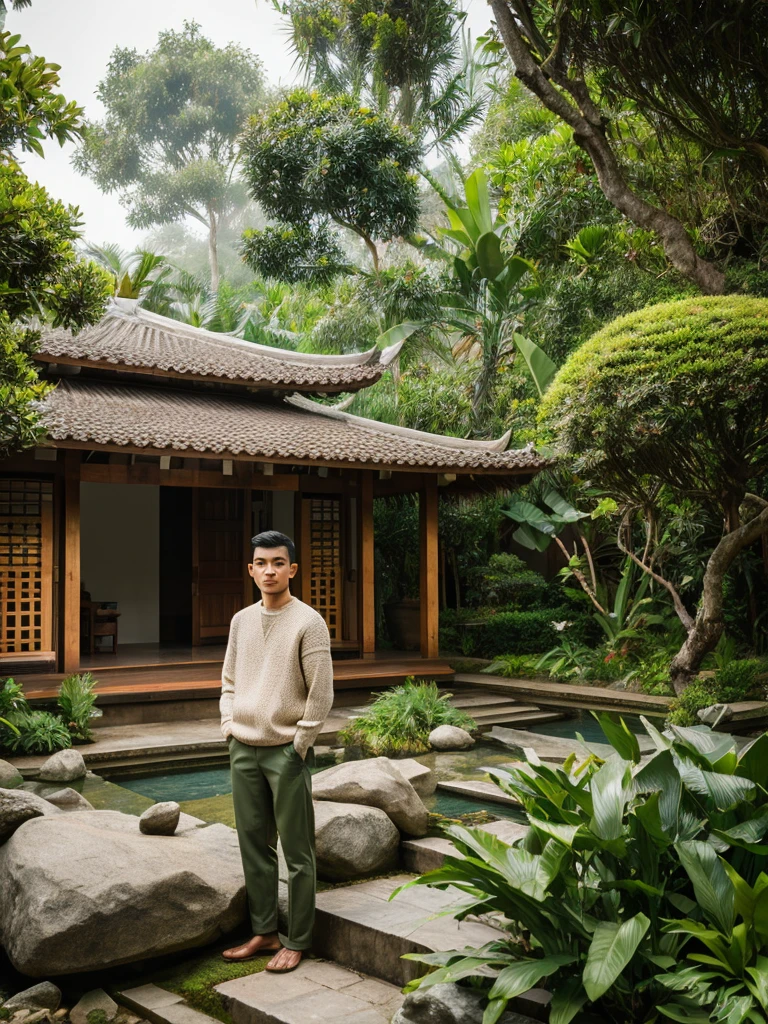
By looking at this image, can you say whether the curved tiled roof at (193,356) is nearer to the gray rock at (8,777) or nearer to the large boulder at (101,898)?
the gray rock at (8,777)

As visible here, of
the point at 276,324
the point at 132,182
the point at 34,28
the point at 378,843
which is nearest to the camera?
the point at 378,843

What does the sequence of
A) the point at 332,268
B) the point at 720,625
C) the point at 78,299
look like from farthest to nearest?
the point at 332,268, the point at 720,625, the point at 78,299

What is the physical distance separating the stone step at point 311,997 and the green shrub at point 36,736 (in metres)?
4.85

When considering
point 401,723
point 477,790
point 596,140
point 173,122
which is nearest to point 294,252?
point 596,140

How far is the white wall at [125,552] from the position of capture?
1407cm

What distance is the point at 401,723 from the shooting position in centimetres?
859

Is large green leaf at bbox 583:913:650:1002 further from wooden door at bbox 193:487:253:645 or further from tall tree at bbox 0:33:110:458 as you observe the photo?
wooden door at bbox 193:487:253:645

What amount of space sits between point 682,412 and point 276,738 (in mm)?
5980

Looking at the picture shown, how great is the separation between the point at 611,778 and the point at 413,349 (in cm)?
1818

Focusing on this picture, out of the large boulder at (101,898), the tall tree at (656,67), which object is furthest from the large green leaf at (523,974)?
the tall tree at (656,67)

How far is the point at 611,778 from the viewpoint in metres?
3.25

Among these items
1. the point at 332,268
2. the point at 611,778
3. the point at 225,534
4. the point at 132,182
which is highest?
the point at 132,182

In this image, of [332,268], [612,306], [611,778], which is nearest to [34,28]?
[332,268]

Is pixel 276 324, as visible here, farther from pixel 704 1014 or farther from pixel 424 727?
pixel 704 1014
